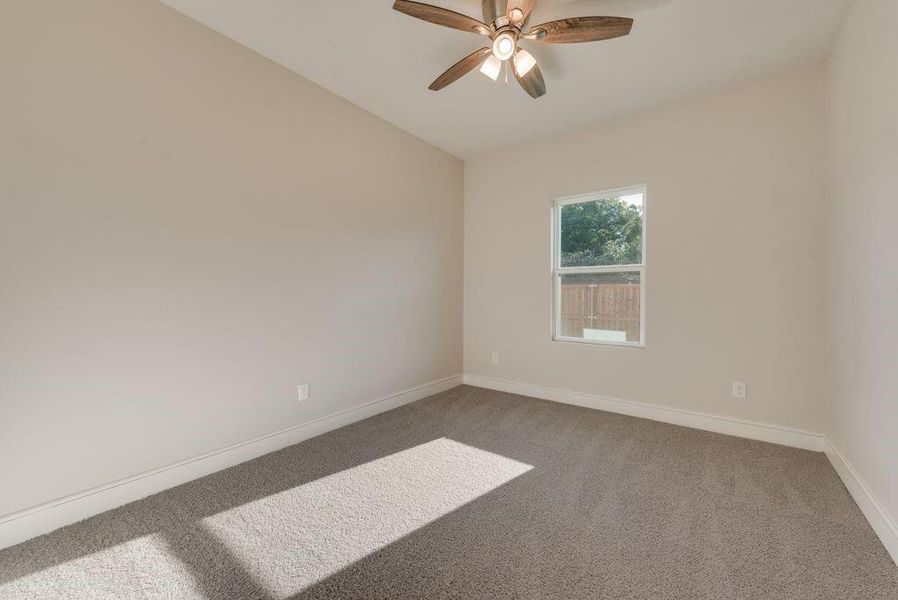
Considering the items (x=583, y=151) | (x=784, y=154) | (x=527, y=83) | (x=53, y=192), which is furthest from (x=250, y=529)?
(x=784, y=154)

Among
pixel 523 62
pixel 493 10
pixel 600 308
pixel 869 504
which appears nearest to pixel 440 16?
pixel 493 10

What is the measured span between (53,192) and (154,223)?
384mm

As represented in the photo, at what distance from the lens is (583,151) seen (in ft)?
11.3

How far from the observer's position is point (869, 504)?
5.74 ft

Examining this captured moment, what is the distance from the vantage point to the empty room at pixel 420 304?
5.19 feet

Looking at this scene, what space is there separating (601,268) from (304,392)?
2.74 m

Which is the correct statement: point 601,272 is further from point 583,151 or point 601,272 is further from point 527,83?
point 527,83

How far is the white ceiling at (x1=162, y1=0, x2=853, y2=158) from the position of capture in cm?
204

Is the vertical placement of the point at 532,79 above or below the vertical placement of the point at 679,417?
above

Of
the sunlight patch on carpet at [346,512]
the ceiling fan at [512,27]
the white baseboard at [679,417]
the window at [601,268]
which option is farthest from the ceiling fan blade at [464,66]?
the white baseboard at [679,417]

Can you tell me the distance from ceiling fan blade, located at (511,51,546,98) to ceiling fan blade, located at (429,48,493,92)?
0.19 metres

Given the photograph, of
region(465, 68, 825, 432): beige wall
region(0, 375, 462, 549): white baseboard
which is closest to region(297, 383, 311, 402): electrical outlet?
region(0, 375, 462, 549): white baseboard

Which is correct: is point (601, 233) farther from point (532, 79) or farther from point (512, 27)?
point (512, 27)

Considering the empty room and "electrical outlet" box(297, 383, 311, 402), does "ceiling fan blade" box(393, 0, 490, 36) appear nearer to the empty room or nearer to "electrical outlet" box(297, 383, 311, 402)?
the empty room
